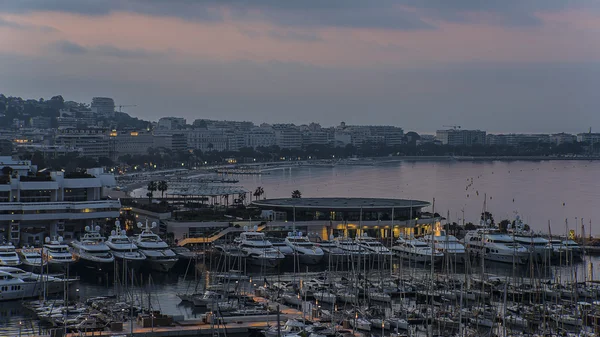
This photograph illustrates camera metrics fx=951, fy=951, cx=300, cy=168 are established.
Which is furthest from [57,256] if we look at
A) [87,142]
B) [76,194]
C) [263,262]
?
[87,142]

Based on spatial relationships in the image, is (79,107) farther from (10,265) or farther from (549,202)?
(10,265)

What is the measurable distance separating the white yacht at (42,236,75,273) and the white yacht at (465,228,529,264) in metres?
8.73

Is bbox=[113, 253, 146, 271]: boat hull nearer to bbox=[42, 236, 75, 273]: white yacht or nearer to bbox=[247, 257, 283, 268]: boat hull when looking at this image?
bbox=[42, 236, 75, 273]: white yacht

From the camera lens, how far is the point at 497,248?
21906mm

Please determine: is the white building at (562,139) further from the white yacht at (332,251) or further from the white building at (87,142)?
the white yacht at (332,251)

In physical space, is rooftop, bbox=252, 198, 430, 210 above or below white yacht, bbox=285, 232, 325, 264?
above

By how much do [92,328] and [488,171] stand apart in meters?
61.4

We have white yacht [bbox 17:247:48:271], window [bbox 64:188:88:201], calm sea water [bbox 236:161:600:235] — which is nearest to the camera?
white yacht [bbox 17:247:48:271]

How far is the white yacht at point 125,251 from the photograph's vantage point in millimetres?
19531

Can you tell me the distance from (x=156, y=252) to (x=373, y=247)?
4.76m

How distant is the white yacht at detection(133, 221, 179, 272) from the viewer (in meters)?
19.7

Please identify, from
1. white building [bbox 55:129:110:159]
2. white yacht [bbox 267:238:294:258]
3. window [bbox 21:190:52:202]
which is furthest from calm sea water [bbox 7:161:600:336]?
white building [bbox 55:129:110:159]

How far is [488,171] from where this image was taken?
72.1 meters

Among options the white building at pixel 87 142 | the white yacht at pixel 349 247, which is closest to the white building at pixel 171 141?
the white building at pixel 87 142
